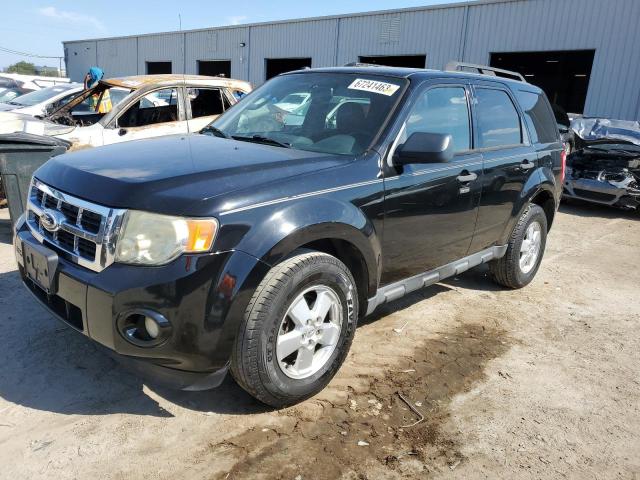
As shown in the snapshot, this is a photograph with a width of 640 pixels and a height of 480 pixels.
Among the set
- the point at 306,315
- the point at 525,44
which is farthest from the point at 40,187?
the point at 525,44

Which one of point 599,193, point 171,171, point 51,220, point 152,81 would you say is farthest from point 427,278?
point 599,193

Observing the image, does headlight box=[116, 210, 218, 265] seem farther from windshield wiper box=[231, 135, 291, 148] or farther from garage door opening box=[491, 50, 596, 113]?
garage door opening box=[491, 50, 596, 113]

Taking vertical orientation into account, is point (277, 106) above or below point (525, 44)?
below

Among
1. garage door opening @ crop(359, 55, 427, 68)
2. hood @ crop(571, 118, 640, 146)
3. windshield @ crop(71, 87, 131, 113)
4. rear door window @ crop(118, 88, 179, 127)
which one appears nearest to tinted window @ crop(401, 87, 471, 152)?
rear door window @ crop(118, 88, 179, 127)

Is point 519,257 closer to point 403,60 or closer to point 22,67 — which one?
point 403,60

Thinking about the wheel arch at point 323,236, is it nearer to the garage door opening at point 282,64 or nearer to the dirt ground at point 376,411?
the dirt ground at point 376,411

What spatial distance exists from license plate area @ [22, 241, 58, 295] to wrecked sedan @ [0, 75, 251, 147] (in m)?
4.08

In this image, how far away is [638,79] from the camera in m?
15.1

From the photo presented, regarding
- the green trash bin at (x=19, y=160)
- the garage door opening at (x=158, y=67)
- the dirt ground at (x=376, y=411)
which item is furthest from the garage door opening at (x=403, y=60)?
the dirt ground at (x=376, y=411)

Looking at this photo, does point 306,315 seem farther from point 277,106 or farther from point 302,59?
point 302,59

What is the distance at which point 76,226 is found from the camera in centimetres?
251

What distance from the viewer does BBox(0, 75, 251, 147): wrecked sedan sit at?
6.66 meters

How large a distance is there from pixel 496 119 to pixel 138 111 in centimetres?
507

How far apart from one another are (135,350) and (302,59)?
24234 mm
